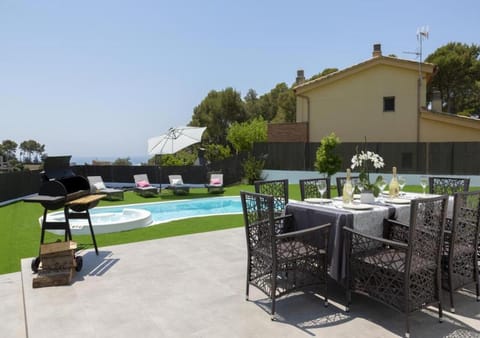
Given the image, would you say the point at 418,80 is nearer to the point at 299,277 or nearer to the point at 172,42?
the point at 172,42

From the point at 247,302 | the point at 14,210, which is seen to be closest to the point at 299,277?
the point at 247,302

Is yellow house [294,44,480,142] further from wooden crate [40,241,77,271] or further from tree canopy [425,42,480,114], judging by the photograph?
wooden crate [40,241,77,271]

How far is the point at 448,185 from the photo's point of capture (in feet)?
17.3

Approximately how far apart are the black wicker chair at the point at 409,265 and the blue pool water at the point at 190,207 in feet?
25.5

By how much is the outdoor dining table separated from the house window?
1550cm

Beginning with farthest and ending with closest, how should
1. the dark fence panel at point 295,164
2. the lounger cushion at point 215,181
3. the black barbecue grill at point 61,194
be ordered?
the lounger cushion at point 215,181 < the dark fence panel at point 295,164 < the black barbecue grill at point 61,194

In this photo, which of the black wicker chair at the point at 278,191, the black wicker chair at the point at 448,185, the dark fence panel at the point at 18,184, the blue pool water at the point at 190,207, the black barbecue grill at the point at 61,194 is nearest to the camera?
the black barbecue grill at the point at 61,194

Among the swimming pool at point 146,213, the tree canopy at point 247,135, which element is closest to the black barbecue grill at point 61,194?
the swimming pool at point 146,213

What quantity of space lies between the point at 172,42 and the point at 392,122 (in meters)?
12.0

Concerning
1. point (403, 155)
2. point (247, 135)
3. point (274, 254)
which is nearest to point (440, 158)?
point (403, 155)

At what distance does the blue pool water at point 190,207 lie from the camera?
11.0 metres

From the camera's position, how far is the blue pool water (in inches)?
434

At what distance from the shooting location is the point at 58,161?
525cm

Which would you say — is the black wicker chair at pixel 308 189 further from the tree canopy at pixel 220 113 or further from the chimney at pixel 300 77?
the tree canopy at pixel 220 113
